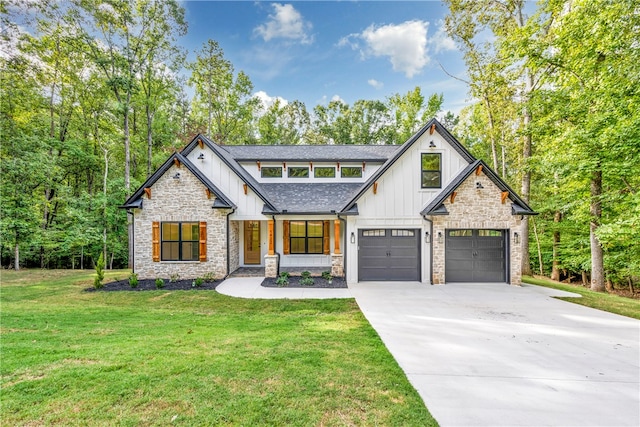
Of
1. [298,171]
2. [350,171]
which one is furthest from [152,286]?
[350,171]

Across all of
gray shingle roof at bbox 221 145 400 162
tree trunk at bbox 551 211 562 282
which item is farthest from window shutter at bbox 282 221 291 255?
tree trunk at bbox 551 211 562 282

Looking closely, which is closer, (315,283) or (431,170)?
(315,283)

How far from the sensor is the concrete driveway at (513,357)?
3389 millimetres

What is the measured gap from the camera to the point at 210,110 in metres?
21.6

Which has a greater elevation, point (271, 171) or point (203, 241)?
point (271, 171)

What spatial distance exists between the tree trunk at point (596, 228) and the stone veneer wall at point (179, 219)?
1573 centimetres

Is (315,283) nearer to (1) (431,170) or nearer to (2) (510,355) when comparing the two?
(2) (510,355)

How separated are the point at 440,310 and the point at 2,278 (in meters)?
18.5

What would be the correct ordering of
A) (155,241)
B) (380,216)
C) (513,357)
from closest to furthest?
(513,357), (380,216), (155,241)

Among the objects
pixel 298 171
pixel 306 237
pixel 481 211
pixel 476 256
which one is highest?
pixel 298 171

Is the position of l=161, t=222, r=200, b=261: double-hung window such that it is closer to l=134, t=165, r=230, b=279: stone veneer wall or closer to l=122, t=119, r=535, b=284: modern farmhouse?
l=122, t=119, r=535, b=284: modern farmhouse

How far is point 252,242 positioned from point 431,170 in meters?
9.44

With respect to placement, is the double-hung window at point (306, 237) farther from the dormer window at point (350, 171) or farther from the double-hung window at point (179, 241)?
the double-hung window at point (179, 241)

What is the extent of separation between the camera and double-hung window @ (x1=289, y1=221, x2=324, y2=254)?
13484 mm
